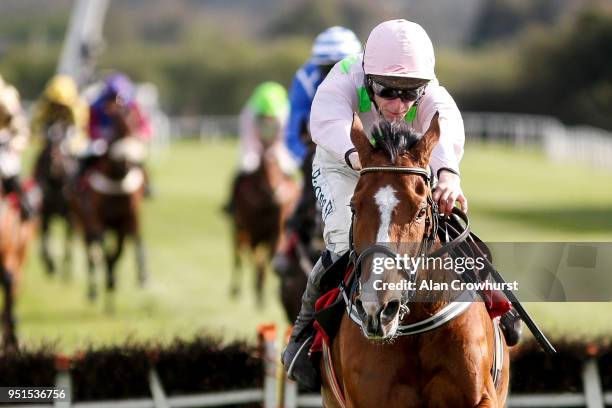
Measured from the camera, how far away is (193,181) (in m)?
31.0

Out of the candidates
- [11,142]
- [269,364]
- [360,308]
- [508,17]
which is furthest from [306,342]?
[508,17]

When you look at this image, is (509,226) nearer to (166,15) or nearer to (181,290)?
(181,290)

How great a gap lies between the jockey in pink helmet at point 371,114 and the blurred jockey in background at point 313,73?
2259mm

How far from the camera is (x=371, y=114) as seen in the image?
16.1 feet

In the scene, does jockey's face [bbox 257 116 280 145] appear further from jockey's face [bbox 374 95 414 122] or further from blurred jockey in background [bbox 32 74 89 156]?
jockey's face [bbox 374 95 414 122]

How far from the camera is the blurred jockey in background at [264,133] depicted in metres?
14.0

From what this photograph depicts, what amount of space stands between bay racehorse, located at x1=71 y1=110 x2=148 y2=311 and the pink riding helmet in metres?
8.94

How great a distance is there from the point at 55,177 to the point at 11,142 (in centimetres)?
651

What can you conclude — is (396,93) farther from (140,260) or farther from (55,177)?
(55,177)

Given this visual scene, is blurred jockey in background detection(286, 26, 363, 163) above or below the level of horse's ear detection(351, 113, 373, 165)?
above

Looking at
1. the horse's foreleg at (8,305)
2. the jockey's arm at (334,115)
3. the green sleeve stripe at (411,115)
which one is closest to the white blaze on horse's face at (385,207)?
the jockey's arm at (334,115)

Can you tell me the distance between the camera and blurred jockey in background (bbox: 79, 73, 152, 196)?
1340cm

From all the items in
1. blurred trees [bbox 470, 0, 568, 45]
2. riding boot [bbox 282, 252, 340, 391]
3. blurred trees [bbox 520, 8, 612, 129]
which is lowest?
riding boot [bbox 282, 252, 340, 391]

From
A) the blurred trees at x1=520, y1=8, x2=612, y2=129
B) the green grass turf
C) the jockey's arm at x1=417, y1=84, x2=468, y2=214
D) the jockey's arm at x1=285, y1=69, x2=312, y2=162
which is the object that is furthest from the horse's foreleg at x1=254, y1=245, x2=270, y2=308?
the blurred trees at x1=520, y1=8, x2=612, y2=129
